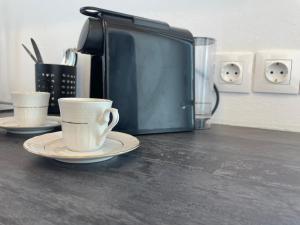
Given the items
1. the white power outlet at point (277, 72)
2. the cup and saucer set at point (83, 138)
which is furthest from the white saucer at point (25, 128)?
the white power outlet at point (277, 72)

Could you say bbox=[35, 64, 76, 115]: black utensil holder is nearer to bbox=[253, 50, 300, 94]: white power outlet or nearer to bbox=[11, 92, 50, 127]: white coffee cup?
bbox=[11, 92, 50, 127]: white coffee cup

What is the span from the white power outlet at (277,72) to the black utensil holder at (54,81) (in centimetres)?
56

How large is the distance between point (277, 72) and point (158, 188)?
550 millimetres

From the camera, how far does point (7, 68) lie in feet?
4.33

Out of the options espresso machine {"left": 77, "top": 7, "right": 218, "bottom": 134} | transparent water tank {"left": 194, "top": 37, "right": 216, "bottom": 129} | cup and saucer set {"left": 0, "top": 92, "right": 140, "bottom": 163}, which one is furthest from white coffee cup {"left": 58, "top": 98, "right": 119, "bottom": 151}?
transparent water tank {"left": 194, "top": 37, "right": 216, "bottom": 129}

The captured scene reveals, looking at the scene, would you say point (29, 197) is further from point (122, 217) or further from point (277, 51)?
point (277, 51)

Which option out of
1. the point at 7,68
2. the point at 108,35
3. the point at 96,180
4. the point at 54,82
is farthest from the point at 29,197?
the point at 7,68

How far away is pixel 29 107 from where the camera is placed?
2.05 feet

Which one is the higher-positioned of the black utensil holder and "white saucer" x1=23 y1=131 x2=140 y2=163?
the black utensil holder

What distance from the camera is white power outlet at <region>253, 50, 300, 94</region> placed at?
→ 73cm

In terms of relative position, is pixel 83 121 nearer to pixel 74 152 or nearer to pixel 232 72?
pixel 74 152

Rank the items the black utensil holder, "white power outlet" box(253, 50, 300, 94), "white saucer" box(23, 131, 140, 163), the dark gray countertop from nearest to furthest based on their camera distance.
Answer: the dark gray countertop
"white saucer" box(23, 131, 140, 163)
"white power outlet" box(253, 50, 300, 94)
the black utensil holder

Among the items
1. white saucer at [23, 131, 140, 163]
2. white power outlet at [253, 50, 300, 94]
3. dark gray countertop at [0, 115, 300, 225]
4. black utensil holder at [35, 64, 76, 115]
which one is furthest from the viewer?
black utensil holder at [35, 64, 76, 115]

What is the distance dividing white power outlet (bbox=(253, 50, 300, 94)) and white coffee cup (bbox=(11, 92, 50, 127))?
0.55 m
